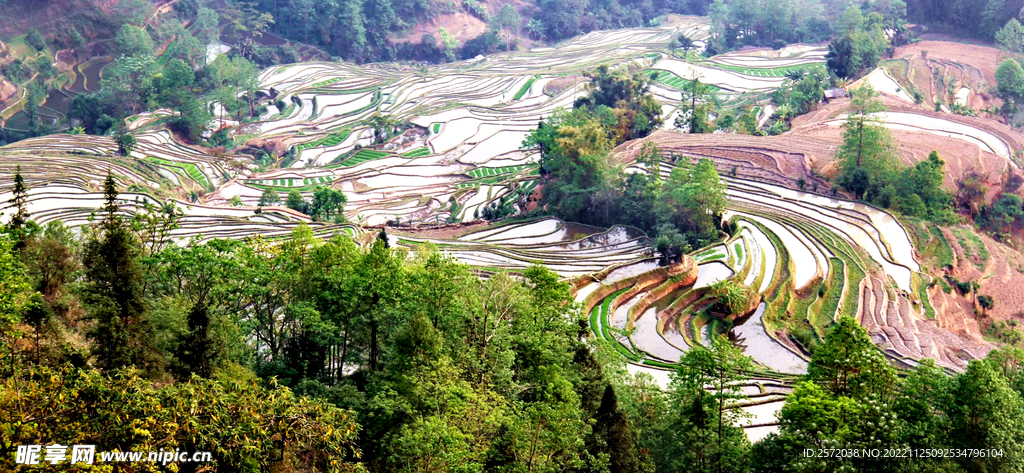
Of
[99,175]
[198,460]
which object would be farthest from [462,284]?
[99,175]

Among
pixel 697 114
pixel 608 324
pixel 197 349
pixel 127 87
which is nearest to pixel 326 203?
pixel 608 324

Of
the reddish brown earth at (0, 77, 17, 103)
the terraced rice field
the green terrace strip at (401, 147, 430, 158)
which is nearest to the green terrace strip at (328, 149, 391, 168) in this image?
the terraced rice field

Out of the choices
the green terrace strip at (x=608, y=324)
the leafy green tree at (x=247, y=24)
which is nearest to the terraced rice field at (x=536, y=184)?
the green terrace strip at (x=608, y=324)

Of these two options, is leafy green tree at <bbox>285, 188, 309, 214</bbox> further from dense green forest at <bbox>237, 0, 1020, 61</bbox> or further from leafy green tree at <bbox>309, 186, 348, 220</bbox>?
dense green forest at <bbox>237, 0, 1020, 61</bbox>

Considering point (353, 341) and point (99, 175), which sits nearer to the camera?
point (353, 341)

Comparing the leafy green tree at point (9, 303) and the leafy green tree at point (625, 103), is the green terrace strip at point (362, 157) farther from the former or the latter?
the leafy green tree at point (9, 303)

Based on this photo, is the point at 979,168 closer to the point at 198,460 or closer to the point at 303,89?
the point at 198,460
